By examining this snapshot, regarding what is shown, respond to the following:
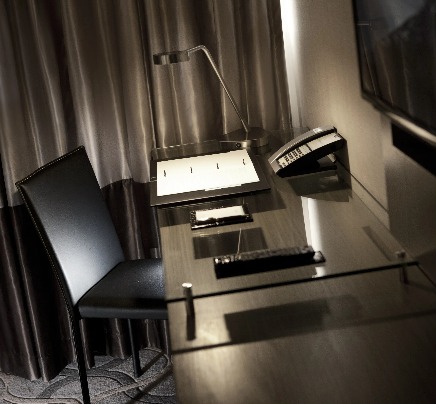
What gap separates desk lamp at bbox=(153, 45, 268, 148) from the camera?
2.72m

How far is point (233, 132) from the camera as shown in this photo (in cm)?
303

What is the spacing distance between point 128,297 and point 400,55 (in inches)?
53.0

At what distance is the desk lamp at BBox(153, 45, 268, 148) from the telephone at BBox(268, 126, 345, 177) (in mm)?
295

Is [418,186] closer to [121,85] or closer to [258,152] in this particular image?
[258,152]

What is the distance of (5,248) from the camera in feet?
10.4

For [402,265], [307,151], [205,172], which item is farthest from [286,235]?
[205,172]

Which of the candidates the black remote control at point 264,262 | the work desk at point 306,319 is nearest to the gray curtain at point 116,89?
the work desk at point 306,319

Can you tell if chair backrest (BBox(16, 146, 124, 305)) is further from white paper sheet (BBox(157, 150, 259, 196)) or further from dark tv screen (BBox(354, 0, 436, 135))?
dark tv screen (BBox(354, 0, 436, 135))

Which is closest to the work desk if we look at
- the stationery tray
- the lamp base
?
the stationery tray

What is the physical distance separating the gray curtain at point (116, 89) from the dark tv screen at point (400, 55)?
3.66ft

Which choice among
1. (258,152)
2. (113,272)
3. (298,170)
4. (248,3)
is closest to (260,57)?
(248,3)

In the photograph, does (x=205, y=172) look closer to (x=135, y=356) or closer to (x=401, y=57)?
(x=135, y=356)

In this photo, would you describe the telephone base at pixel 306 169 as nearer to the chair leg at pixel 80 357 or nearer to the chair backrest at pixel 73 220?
the chair backrest at pixel 73 220

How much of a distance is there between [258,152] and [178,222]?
67cm
